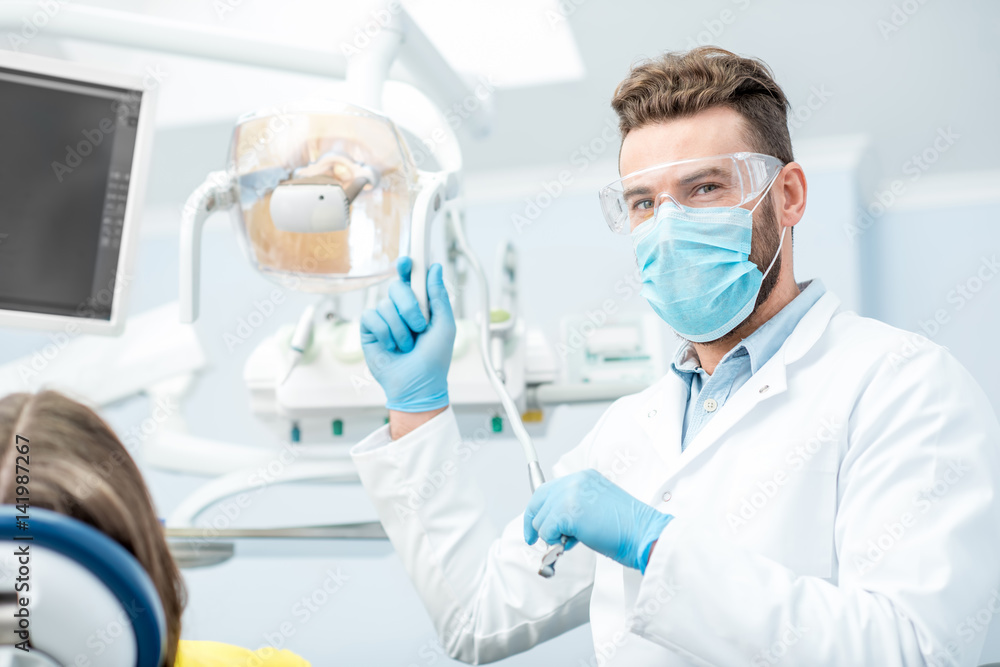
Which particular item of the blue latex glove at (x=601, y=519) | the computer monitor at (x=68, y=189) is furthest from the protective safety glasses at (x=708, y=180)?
the computer monitor at (x=68, y=189)

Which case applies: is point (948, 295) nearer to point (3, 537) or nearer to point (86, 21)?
point (86, 21)

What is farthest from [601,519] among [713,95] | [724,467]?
[713,95]

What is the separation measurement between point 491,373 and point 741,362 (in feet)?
1.27

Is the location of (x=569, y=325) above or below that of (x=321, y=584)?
above

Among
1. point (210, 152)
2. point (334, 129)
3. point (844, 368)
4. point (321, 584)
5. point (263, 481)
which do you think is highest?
point (210, 152)

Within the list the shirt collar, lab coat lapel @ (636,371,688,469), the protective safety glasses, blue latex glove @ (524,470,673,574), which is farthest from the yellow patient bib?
the protective safety glasses

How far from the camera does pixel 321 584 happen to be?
122 inches

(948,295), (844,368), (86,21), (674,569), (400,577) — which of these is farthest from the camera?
(948,295)

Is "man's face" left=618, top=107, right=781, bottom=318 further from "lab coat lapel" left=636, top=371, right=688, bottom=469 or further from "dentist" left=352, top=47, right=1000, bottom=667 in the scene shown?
"lab coat lapel" left=636, top=371, right=688, bottom=469

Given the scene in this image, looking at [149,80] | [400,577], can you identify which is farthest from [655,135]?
[400,577]

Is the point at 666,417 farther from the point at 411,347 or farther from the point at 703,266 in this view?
the point at 411,347

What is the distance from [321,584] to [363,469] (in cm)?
203

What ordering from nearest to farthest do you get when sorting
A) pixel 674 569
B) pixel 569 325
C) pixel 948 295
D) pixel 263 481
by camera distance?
pixel 674 569 → pixel 263 481 → pixel 569 325 → pixel 948 295

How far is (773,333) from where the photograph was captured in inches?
47.2
